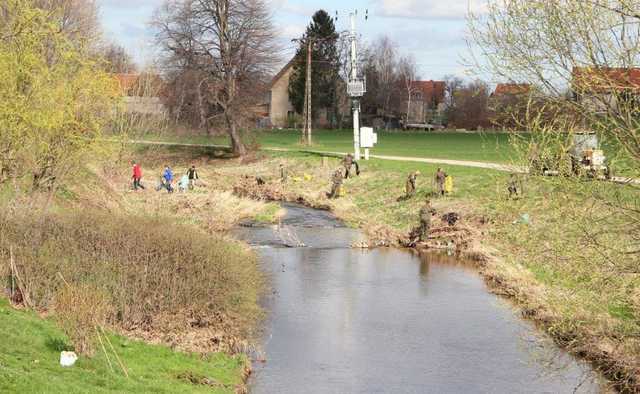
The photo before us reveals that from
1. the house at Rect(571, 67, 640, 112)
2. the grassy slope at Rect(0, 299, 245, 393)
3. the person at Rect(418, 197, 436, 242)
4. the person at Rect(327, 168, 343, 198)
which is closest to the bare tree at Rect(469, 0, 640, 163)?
the house at Rect(571, 67, 640, 112)

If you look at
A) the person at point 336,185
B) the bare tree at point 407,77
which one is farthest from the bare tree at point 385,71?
the person at point 336,185

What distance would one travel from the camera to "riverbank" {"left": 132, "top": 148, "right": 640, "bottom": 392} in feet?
50.6

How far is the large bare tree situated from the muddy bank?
1987 centimetres

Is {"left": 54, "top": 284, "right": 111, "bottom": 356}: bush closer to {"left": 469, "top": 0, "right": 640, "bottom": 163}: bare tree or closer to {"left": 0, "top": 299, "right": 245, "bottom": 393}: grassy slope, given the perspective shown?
{"left": 0, "top": 299, "right": 245, "bottom": 393}: grassy slope

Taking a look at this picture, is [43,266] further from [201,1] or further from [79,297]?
[201,1]

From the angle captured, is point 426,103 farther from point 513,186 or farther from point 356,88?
point 513,186

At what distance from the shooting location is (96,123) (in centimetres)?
2847

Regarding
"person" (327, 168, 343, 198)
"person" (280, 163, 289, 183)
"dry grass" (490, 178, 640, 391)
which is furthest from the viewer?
"person" (280, 163, 289, 183)

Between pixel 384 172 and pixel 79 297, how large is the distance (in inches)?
1460

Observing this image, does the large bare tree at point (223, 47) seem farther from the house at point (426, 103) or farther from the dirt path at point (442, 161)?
the house at point (426, 103)

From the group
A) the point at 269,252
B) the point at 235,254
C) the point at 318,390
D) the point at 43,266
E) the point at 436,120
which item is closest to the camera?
the point at 318,390

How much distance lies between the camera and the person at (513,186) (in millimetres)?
16120

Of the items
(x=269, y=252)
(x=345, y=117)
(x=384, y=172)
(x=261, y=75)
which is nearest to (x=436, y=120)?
(x=345, y=117)

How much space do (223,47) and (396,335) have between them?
46251mm
